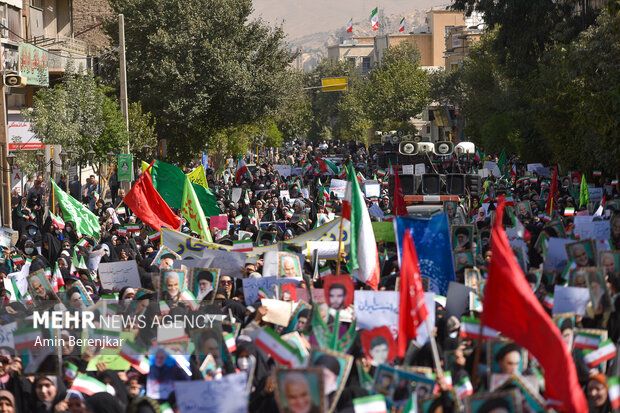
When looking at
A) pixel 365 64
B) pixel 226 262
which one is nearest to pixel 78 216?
pixel 226 262

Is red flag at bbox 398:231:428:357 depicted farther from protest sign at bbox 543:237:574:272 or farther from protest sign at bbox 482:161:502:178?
protest sign at bbox 482:161:502:178

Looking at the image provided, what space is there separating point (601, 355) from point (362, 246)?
365 cm

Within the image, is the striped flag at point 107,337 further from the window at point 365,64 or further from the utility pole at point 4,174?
the window at point 365,64

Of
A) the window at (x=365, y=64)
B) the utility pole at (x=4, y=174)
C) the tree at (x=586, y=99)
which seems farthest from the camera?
the window at (x=365, y=64)

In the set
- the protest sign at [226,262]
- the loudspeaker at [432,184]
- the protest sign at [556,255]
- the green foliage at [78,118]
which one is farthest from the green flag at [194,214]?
the green foliage at [78,118]

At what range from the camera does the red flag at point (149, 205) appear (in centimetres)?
1600

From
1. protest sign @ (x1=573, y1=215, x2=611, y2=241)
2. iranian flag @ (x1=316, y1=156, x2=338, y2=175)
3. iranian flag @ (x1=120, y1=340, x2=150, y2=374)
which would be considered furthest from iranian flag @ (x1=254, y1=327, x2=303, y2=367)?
iranian flag @ (x1=316, y1=156, x2=338, y2=175)

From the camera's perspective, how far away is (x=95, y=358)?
8156 millimetres

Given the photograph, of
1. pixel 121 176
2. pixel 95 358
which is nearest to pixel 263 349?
pixel 95 358

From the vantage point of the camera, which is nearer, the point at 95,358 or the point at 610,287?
the point at 95,358

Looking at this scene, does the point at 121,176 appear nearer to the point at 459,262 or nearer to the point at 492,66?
the point at 459,262

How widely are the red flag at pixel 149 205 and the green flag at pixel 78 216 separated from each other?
1320 mm

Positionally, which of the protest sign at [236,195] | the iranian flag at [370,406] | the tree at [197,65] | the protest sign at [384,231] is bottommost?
the iranian flag at [370,406]

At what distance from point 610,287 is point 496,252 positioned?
8.89 feet
